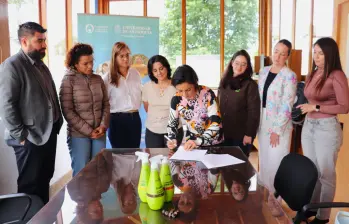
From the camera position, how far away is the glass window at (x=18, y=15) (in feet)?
9.43

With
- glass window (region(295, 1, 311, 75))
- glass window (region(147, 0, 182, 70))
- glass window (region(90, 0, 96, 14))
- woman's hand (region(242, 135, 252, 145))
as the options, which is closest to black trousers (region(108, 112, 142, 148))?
woman's hand (region(242, 135, 252, 145))

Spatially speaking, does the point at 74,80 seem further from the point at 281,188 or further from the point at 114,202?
the point at 281,188

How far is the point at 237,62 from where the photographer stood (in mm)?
2562

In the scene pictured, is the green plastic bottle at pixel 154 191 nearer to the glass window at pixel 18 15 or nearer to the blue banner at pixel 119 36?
the glass window at pixel 18 15

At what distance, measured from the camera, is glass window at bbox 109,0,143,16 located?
572 centimetres

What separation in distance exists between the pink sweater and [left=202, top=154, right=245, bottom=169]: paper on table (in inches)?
34.2

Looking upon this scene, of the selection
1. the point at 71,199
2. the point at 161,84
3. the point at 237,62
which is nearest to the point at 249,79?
the point at 237,62

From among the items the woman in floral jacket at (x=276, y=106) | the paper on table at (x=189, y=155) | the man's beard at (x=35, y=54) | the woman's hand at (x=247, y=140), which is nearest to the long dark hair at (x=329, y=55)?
the woman in floral jacket at (x=276, y=106)

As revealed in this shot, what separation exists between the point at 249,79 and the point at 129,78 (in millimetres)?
1104

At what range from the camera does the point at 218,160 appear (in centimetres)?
191

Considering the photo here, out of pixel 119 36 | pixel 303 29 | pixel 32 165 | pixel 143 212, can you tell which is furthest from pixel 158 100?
pixel 303 29

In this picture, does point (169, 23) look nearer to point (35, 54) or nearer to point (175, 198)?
point (35, 54)

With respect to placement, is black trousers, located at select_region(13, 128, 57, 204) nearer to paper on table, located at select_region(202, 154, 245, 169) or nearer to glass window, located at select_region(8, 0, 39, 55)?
glass window, located at select_region(8, 0, 39, 55)

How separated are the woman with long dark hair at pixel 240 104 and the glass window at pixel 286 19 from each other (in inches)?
93.3
